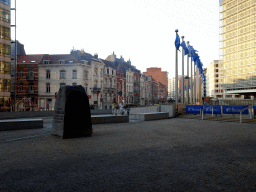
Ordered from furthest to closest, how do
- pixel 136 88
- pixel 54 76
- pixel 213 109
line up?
pixel 136 88 → pixel 54 76 → pixel 213 109

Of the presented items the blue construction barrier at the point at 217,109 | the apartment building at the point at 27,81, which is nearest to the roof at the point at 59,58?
the apartment building at the point at 27,81

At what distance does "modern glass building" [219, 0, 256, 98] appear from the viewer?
6619 cm

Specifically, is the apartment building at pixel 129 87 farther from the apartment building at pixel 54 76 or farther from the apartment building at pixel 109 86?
the apartment building at pixel 54 76

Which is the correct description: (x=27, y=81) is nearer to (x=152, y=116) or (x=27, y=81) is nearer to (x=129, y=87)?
A: (x=129, y=87)

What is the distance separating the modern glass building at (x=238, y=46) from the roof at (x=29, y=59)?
53.6m

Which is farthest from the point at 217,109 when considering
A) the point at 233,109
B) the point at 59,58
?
the point at 59,58

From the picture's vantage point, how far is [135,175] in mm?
5434

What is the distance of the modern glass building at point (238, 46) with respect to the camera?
66188 mm

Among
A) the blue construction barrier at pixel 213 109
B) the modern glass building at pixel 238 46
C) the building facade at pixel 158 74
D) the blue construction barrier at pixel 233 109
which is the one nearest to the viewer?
the blue construction barrier at pixel 233 109

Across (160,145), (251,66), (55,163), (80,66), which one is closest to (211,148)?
(160,145)

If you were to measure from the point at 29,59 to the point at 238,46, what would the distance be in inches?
2277

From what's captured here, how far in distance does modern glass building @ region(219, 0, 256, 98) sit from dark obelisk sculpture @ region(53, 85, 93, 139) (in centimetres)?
6062

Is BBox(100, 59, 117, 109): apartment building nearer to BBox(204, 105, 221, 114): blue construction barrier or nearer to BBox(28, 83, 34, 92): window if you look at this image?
BBox(28, 83, 34, 92): window

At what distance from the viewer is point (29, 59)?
187 ft
